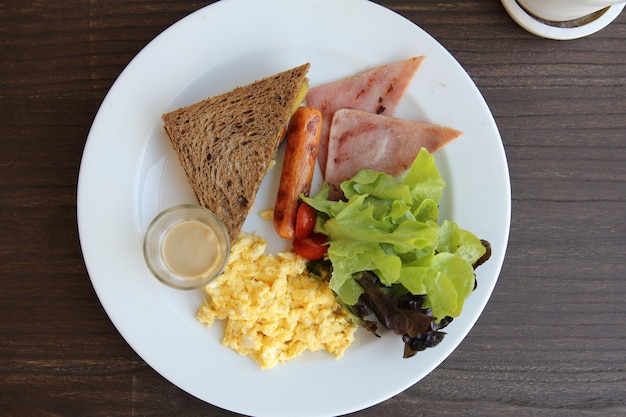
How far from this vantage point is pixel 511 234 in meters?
2.24

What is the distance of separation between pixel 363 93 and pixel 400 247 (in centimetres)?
66

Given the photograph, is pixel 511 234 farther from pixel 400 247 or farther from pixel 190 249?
pixel 190 249

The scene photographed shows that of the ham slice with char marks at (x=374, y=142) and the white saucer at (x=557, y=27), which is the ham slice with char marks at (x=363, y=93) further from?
the white saucer at (x=557, y=27)

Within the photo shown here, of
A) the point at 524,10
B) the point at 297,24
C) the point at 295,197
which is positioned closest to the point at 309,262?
the point at 295,197

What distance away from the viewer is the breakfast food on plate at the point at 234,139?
2.03m

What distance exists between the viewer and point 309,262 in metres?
2.11

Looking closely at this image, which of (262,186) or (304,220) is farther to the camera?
(262,186)

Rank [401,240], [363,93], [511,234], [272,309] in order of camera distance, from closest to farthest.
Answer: [401,240] < [272,309] < [363,93] < [511,234]

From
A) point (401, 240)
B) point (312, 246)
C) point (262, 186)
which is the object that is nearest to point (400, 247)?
point (401, 240)

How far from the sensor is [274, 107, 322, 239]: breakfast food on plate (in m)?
2.02

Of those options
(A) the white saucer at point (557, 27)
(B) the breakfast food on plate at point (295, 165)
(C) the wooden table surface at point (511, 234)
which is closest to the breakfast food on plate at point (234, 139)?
(B) the breakfast food on plate at point (295, 165)

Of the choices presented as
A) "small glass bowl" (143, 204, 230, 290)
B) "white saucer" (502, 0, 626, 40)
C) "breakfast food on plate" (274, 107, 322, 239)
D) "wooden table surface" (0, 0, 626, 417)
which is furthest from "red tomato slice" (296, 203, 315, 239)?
"white saucer" (502, 0, 626, 40)

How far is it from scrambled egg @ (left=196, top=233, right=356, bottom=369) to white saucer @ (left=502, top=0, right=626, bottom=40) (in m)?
1.30

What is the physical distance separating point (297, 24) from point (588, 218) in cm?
142
